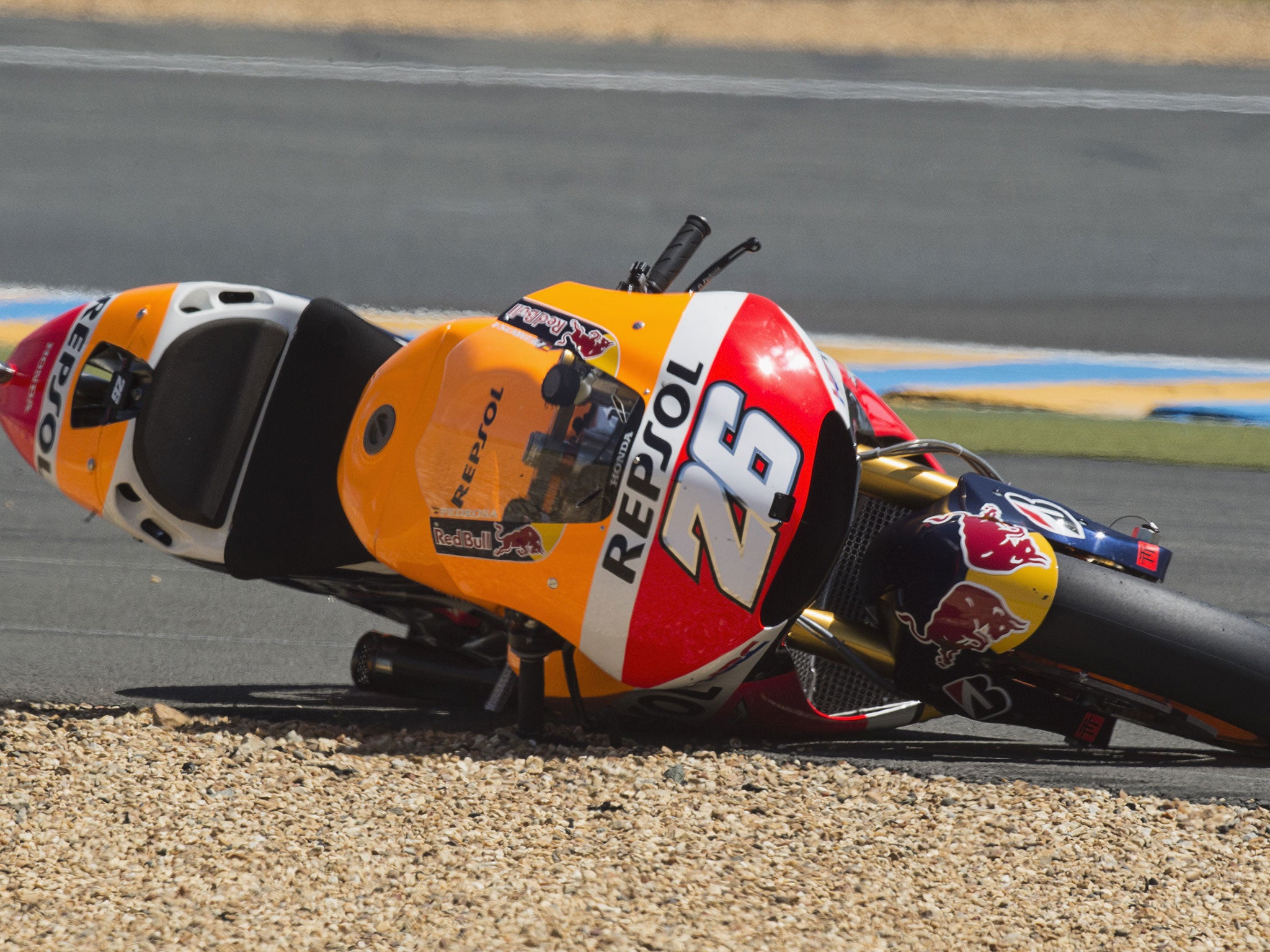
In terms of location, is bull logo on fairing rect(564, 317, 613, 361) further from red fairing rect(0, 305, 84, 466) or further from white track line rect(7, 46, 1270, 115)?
white track line rect(7, 46, 1270, 115)

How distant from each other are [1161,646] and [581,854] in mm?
1472

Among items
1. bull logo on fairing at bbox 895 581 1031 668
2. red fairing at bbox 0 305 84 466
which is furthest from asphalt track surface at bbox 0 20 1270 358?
bull logo on fairing at bbox 895 581 1031 668

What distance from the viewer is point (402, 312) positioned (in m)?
8.42

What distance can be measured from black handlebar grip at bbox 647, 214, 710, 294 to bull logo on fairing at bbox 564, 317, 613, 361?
0.58 meters

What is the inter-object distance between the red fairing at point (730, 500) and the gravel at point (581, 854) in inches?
17.5

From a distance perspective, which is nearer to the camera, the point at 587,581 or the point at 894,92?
the point at 587,581

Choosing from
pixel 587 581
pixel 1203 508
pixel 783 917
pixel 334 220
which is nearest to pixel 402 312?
pixel 334 220

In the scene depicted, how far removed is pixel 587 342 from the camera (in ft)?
11.2

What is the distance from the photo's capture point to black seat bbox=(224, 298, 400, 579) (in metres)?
4.00

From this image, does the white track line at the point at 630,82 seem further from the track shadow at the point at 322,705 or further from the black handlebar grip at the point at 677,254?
the track shadow at the point at 322,705

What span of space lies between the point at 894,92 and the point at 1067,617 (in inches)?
334

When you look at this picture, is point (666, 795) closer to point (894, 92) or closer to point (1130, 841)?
point (1130, 841)

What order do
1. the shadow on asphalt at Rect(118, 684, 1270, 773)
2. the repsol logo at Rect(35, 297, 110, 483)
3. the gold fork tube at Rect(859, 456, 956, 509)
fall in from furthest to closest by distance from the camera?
the repsol logo at Rect(35, 297, 110, 483) < the gold fork tube at Rect(859, 456, 956, 509) < the shadow on asphalt at Rect(118, 684, 1270, 773)

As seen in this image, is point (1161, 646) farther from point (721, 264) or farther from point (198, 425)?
point (198, 425)
